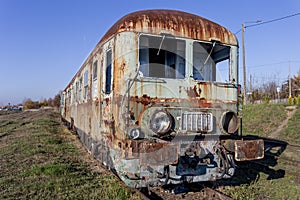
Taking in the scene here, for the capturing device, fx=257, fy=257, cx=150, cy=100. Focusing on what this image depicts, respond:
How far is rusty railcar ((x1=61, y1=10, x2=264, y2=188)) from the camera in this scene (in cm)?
438

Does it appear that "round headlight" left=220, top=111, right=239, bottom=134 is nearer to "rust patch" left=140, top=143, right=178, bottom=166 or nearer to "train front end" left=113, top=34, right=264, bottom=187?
"train front end" left=113, top=34, right=264, bottom=187

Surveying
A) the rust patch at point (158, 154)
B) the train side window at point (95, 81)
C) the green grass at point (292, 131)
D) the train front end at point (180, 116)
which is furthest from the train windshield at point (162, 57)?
the green grass at point (292, 131)

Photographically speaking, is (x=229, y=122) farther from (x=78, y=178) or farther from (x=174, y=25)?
(x=78, y=178)

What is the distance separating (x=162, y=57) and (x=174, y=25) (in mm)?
706

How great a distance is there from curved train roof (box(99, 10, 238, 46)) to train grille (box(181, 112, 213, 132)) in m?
1.51

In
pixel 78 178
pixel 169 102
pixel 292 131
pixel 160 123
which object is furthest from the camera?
pixel 292 131

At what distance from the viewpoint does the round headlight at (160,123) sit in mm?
4387

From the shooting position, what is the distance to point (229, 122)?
5.17 meters

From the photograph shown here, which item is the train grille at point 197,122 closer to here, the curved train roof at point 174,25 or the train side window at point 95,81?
the curved train roof at point 174,25

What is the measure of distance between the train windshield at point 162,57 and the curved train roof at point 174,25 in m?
0.16

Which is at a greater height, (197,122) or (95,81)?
(95,81)

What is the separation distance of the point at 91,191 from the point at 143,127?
1.93 m

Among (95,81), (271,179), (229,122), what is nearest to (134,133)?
(229,122)

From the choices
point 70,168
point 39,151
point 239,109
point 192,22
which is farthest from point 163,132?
point 39,151
